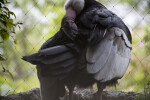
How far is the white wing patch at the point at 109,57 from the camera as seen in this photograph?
153 centimetres

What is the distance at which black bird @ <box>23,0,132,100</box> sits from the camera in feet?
4.89

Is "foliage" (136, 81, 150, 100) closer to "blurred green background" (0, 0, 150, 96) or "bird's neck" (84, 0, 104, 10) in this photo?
"blurred green background" (0, 0, 150, 96)

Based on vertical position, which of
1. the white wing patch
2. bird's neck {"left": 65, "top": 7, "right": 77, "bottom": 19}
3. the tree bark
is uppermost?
bird's neck {"left": 65, "top": 7, "right": 77, "bottom": 19}

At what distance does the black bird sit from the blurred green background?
206mm

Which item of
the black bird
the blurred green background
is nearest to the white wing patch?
the black bird

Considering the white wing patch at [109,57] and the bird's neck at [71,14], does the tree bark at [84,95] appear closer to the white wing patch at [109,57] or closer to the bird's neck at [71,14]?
the white wing patch at [109,57]

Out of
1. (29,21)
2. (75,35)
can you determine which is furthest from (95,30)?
(29,21)

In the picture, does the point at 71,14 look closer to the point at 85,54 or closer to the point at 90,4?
the point at 90,4

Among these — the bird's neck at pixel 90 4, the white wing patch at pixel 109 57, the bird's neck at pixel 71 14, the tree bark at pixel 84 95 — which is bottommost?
the tree bark at pixel 84 95

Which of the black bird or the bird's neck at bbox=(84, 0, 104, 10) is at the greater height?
the bird's neck at bbox=(84, 0, 104, 10)

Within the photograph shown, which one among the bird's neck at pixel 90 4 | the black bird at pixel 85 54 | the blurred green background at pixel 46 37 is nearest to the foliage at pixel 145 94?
the blurred green background at pixel 46 37

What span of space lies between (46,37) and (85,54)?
1.97 feet

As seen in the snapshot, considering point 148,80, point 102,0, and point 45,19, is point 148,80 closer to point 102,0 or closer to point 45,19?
point 102,0

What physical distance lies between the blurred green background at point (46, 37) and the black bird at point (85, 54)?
21cm
